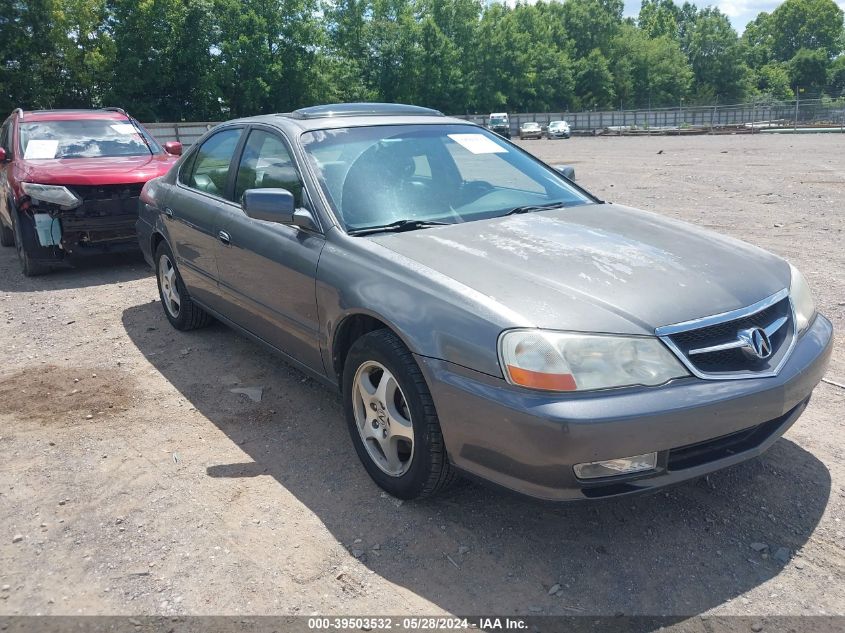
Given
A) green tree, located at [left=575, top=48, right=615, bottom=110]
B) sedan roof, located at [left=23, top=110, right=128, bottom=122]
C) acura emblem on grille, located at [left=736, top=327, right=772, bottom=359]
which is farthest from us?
green tree, located at [left=575, top=48, right=615, bottom=110]

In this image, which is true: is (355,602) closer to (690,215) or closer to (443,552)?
(443,552)

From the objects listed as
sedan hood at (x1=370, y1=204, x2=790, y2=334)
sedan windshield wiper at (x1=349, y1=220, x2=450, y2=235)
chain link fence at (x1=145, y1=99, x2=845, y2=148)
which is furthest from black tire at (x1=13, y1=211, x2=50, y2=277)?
chain link fence at (x1=145, y1=99, x2=845, y2=148)

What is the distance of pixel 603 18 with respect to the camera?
3681 inches

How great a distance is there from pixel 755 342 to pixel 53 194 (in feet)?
23.0

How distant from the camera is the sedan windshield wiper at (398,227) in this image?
11.7 ft

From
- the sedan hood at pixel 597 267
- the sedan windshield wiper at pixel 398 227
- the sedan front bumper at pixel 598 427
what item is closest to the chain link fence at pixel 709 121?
the sedan windshield wiper at pixel 398 227

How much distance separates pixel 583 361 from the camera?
260 centimetres

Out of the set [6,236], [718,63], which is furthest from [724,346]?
[718,63]

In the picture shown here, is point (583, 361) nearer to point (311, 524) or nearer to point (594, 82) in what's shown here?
point (311, 524)

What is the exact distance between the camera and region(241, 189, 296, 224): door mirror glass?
142 inches

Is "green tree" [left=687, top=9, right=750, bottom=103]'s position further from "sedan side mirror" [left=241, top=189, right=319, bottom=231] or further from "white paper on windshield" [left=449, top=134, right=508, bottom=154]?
"sedan side mirror" [left=241, top=189, right=319, bottom=231]

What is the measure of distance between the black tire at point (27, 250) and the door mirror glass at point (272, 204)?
16.7ft

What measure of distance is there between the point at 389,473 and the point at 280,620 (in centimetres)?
87

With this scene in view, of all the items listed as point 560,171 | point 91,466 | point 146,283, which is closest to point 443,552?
point 91,466
